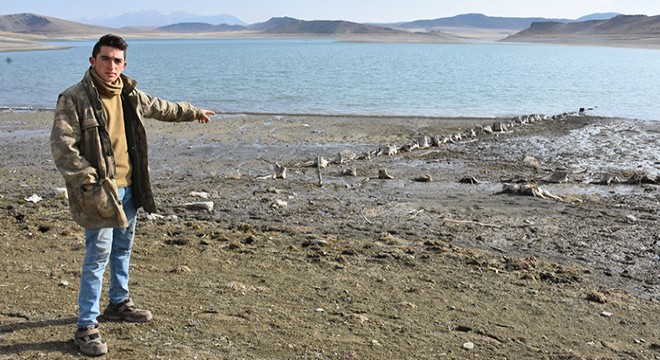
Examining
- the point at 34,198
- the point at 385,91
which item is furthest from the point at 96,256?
the point at 385,91

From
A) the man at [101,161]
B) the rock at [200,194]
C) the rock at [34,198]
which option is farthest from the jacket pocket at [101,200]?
the rock at [200,194]

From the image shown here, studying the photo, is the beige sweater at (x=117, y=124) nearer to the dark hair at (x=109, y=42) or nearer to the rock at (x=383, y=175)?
the dark hair at (x=109, y=42)

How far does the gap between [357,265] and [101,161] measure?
2.91 meters

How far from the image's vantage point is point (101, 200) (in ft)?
12.3

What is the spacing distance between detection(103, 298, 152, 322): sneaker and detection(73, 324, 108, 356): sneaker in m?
0.41

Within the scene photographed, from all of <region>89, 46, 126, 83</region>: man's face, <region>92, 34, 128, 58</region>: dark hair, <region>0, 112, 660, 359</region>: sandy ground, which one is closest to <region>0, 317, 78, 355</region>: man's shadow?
<region>0, 112, 660, 359</region>: sandy ground

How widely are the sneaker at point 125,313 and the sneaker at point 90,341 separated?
1.36ft

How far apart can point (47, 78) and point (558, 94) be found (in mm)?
26058

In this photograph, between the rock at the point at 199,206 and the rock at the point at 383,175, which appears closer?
the rock at the point at 199,206

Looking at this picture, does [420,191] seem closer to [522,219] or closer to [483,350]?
[522,219]

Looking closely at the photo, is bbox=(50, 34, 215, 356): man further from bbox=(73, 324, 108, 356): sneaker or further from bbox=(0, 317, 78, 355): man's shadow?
bbox=(0, 317, 78, 355): man's shadow

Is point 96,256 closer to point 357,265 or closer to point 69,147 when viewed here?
point 69,147

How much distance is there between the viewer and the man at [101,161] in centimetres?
372

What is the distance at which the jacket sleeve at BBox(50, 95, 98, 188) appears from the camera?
12.1ft
